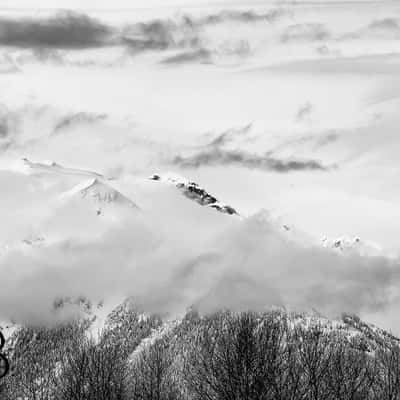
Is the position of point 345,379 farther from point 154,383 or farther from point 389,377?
point 154,383

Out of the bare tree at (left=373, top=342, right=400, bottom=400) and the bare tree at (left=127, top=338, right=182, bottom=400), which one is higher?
the bare tree at (left=373, top=342, right=400, bottom=400)

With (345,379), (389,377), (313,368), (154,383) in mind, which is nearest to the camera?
(313,368)

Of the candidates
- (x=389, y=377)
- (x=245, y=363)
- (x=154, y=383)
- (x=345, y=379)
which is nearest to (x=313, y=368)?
(x=345, y=379)

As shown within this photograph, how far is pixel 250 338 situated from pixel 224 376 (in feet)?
14.0

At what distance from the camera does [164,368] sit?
323 feet

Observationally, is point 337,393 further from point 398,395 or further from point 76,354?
point 76,354

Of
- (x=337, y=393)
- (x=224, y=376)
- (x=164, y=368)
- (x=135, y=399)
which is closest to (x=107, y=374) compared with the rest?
(x=135, y=399)

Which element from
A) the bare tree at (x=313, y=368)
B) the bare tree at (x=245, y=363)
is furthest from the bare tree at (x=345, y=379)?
the bare tree at (x=245, y=363)

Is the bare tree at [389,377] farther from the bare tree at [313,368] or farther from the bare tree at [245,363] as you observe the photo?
the bare tree at [245,363]

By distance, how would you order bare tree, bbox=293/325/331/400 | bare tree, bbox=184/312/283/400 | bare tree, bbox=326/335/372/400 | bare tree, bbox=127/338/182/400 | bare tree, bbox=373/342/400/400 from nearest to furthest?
1. bare tree, bbox=184/312/283/400
2. bare tree, bbox=293/325/331/400
3. bare tree, bbox=326/335/372/400
4. bare tree, bbox=373/342/400/400
5. bare tree, bbox=127/338/182/400

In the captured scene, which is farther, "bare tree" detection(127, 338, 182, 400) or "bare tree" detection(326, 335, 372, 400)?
"bare tree" detection(127, 338, 182, 400)

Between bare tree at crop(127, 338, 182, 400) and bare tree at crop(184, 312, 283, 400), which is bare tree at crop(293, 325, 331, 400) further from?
bare tree at crop(127, 338, 182, 400)

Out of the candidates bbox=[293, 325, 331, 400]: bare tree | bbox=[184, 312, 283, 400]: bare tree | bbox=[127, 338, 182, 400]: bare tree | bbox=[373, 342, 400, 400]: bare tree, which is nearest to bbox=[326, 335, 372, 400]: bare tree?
bbox=[293, 325, 331, 400]: bare tree

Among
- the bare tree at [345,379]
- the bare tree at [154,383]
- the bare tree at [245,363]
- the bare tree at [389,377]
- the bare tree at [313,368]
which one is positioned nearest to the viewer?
the bare tree at [245,363]
